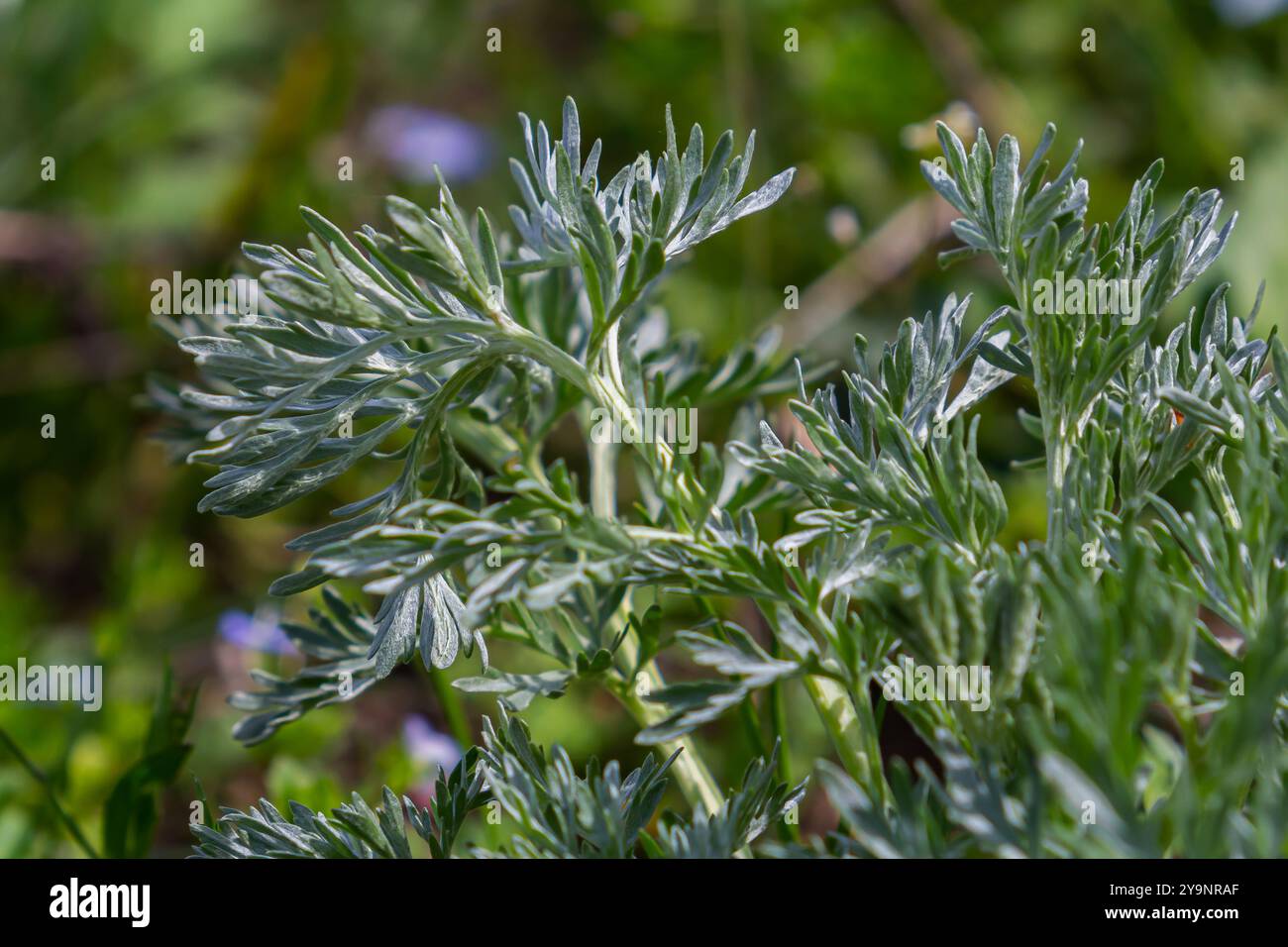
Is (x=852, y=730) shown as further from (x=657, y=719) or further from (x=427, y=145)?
(x=427, y=145)

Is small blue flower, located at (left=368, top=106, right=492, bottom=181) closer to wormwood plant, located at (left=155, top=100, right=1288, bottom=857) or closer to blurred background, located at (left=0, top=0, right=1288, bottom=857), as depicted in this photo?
blurred background, located at (left=0, top=0, right=1288, bottom=857)

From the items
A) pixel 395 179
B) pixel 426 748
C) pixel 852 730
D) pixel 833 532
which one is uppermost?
pixel 395 179

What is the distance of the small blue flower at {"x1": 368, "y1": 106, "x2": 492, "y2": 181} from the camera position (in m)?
2.88

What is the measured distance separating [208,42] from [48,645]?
62.2 inches

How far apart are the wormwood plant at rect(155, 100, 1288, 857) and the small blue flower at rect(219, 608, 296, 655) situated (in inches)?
23.8

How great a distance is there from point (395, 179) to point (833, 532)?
241 centimetres

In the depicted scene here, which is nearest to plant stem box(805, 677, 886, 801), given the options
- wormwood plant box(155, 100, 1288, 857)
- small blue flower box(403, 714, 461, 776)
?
wormwood plant box(155, 100, 1288, 857)

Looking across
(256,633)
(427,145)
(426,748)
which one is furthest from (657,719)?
(427,145)

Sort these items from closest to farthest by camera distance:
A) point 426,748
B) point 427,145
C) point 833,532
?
1. point 833,532
2. point 426,748
3. point 427,145

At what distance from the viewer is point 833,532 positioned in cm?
78

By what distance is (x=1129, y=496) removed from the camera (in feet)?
2.66

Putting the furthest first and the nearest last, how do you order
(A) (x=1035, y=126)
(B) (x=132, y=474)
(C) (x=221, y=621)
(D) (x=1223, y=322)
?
(A) (x=1035, y=126) < (B) (x=132, y=474) < (C) (x=221, y=621) < (D) (x=1223, y=322)
